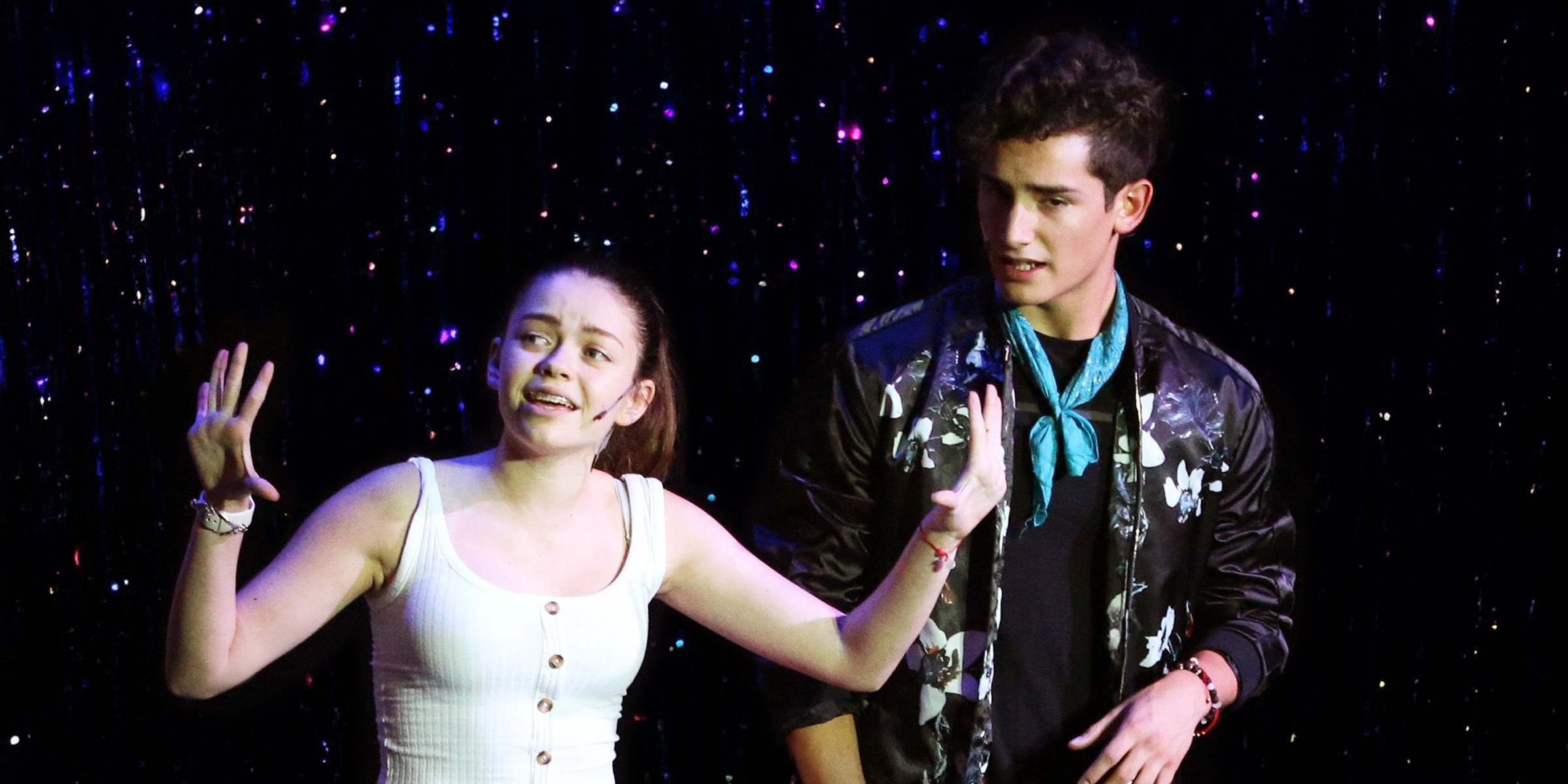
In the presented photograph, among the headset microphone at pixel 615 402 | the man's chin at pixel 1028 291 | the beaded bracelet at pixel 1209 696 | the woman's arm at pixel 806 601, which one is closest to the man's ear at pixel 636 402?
the headset microphone at pixel 615 402

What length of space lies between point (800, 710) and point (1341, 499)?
1133 mm

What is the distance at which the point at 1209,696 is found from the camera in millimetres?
2203

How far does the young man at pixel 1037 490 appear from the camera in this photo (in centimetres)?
214

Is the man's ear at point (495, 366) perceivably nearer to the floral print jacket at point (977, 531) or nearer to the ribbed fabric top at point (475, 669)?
the ribbed fabric top at point (475, 669)

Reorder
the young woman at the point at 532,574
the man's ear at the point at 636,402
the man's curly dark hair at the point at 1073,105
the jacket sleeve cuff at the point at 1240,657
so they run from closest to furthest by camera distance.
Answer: the young woman at the point at 532,574 → the man's ear at the point at 636,402 → the man's curly dark hair at the point at 1073,105 → the jacket sleeve cuff at the point at 1240,657

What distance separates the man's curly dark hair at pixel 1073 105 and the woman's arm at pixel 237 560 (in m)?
0.94

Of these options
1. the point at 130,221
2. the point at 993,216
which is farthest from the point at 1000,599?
the point at 130,221

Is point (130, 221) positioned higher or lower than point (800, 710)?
higher

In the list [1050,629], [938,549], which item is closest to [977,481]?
[938,549]

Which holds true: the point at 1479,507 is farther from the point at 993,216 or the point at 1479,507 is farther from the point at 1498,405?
the point at 993,216

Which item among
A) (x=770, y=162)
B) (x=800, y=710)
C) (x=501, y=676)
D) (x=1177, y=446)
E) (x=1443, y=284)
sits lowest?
(x=800, y=710)

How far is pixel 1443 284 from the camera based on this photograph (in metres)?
2.67

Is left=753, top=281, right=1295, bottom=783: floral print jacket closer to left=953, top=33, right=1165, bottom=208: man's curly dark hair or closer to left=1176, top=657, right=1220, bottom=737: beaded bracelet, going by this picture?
left=1176, top=657, right=1220, bottom=737: beaded bracelet

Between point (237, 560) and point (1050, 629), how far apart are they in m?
1.11
